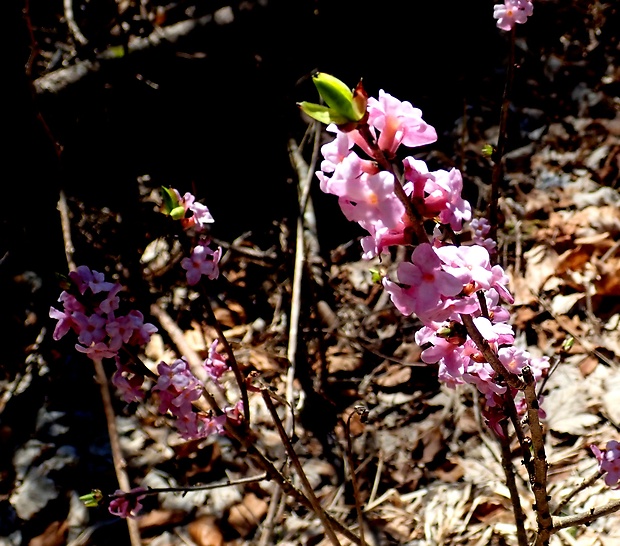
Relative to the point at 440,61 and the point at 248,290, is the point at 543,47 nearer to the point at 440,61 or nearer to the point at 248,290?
the point at 440,61

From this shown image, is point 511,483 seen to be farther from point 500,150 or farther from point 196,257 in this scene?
point 196,257

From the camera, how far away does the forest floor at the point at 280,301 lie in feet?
7.29

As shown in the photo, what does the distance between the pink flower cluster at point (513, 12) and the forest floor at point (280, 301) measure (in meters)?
1.00

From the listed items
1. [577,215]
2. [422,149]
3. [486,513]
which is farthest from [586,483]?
[422,149]

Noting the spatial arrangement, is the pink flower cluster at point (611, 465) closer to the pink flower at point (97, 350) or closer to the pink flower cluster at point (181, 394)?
the pink flower cluster at point (181, 394)

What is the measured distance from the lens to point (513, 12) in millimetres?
1622

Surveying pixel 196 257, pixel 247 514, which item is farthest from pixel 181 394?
pixel 247 514

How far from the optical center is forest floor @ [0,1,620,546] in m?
2.22

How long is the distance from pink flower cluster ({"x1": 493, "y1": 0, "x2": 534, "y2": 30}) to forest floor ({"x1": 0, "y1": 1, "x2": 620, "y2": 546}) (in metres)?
1.00

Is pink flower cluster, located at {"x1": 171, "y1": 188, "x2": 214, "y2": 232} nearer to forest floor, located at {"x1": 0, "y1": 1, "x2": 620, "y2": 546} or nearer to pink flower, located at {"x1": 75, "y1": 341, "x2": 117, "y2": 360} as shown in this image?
pink flower, located at {"x1": 75, "y1": 341, "x2": 117, "y2": 360}

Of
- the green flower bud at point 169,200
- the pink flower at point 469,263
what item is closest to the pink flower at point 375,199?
the pink flower at point 469,263

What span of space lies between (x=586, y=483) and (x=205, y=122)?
314 centimetres

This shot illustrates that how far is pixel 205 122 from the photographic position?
12.1 feet

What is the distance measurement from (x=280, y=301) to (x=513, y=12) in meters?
1.85
